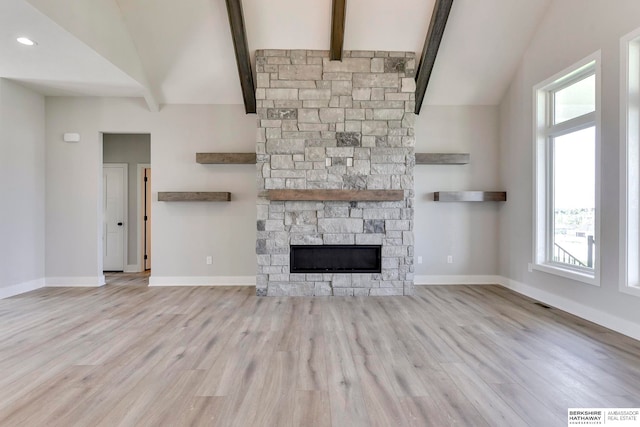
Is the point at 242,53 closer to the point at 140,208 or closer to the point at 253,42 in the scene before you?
the point at 253,42

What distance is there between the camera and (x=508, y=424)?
1650 millimetres

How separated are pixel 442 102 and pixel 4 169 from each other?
6.14 m

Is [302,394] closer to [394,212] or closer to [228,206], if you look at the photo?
[394,212]

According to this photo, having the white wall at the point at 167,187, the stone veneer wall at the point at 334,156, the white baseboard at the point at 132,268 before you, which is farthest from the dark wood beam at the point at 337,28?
the white baseboard at the point at 132,268

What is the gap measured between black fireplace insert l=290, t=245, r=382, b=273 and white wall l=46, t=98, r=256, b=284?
87cm

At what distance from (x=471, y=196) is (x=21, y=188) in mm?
6345

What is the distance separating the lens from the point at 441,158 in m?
4.72

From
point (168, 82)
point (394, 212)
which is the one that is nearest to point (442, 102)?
point (394, 212)

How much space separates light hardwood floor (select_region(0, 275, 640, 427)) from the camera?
1.76m

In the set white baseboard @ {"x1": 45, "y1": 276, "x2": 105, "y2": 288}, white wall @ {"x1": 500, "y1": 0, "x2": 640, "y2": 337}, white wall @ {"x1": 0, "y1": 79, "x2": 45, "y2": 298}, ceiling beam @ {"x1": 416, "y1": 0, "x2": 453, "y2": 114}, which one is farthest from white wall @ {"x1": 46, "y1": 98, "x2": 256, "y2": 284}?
Result: white wall @ {"x1": 500, "y1": 0, "x2": 640, "y2": 337}

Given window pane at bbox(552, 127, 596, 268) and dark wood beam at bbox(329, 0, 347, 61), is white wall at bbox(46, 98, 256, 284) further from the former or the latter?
window pane at bbox(552, 127, 596, 268)

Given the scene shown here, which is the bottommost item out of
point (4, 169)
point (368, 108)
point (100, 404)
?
point (100, 404)

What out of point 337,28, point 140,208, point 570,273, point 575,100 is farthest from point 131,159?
point 570,273

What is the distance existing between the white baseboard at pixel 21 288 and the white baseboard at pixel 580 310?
22.3ft
